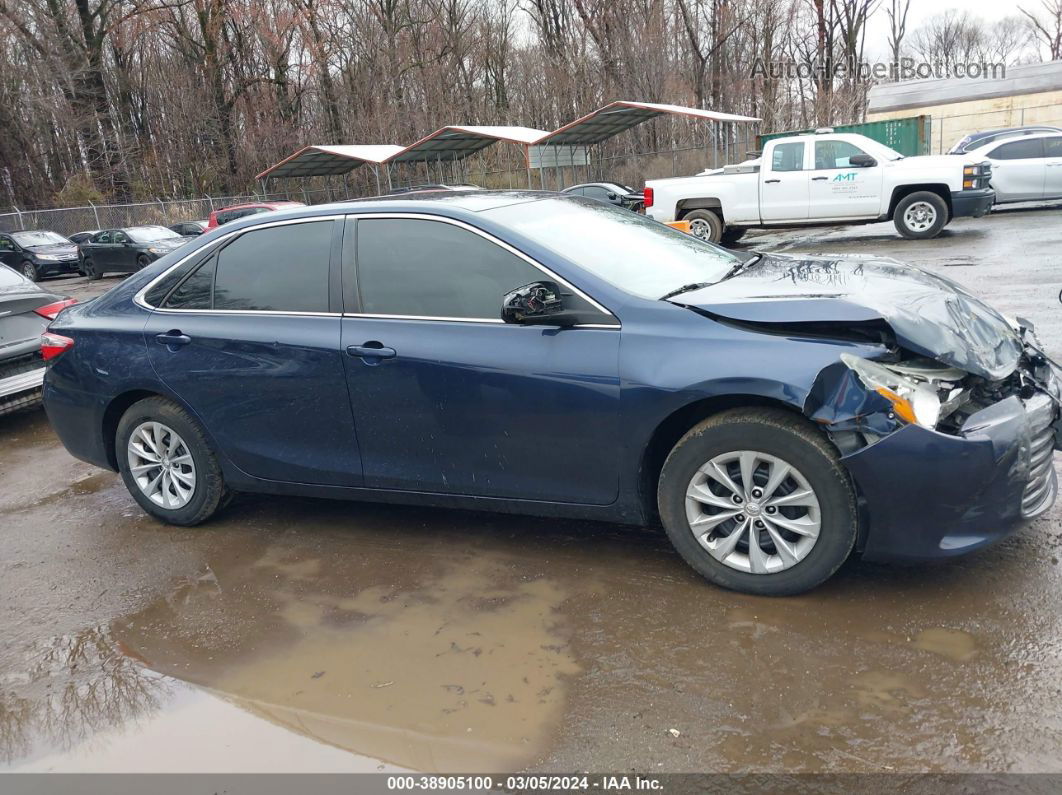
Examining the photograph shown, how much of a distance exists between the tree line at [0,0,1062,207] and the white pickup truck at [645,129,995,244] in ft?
65.5

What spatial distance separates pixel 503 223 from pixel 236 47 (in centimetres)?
3929

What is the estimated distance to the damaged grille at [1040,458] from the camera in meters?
3.35

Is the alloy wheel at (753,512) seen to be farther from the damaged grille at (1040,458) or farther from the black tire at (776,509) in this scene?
the damaged grille at (1040,458)

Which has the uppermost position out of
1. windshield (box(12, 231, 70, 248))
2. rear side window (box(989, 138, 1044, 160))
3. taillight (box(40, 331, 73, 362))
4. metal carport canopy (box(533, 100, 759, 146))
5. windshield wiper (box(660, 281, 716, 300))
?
metal carport canopy (box(533, 100, 759, 146))

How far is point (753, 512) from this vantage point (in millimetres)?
3467

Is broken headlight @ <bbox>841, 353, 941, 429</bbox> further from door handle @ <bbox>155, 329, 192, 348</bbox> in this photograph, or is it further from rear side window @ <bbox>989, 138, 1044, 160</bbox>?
rear side window @ <bbox>989, 138, 1044, 160</bbox>

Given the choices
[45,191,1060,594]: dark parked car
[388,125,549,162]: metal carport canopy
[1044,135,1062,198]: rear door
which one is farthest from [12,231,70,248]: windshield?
[1044,135,1062,198]: rear door

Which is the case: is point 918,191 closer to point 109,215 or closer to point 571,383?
point 571,383

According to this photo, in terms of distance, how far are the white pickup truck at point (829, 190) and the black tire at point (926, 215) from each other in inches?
0.6

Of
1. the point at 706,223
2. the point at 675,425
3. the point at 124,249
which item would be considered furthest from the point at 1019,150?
the point at 124,249

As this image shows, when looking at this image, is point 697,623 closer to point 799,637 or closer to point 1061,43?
point 799,637

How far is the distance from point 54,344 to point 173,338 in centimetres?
94

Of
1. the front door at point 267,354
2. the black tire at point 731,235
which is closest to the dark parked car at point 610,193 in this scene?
the black tire at point 731,235

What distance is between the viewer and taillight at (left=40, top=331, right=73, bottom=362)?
5.03 metres
